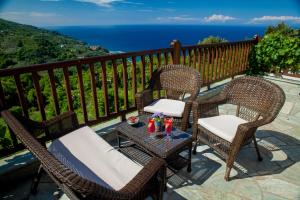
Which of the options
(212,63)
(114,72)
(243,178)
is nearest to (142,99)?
(114,72)

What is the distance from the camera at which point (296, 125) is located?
3.58 meters

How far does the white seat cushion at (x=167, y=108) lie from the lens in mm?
2820

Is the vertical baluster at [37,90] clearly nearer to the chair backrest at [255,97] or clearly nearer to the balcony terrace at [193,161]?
the balcony terrace at [193,161]

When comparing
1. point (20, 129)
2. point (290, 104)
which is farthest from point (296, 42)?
point (20, 129)

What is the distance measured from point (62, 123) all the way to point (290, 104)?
4535mm

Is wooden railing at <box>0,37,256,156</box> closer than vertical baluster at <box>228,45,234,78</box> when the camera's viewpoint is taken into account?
Yes

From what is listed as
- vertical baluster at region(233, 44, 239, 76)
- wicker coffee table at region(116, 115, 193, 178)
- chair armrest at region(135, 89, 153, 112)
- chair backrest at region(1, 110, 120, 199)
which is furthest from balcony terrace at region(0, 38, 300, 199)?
vertical baluster at region(233, 44, 239, 76)

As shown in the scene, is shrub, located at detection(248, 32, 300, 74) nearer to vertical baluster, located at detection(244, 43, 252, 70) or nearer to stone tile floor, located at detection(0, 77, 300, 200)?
vertical baluster, located at detection(244, 43, 252, 70)

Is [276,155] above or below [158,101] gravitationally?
below

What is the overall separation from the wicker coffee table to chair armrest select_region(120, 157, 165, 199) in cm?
37

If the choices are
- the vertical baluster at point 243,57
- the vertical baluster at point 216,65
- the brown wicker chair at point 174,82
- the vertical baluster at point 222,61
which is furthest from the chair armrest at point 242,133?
the vertical baluster at point 243,57

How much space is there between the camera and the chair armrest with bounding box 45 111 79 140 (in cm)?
214

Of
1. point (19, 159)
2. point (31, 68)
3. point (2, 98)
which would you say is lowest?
point (19, 159)

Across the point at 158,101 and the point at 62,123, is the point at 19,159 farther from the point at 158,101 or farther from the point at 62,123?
the point at 158,101
